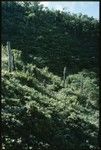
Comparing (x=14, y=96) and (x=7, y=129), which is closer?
(x=7, y=129)

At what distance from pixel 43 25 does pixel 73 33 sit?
14.7 feet

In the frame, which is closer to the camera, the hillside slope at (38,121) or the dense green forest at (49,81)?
the hillside slope at (38,121)

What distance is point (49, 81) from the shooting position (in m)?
28.1

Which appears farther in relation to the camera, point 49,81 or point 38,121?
point 49,81

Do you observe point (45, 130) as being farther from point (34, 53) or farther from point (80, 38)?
point (80, 38)

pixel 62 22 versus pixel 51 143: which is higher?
pixel 62 22

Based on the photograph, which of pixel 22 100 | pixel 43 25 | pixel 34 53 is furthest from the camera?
pixel 43 25

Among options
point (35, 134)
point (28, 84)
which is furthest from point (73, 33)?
point (35, 134)

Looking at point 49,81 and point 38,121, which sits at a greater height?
point 49,81

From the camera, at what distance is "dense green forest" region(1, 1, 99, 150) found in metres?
14.0

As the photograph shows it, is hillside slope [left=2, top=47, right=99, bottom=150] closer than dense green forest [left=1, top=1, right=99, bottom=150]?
Yes

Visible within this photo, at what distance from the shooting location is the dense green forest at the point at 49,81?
14.0 meters

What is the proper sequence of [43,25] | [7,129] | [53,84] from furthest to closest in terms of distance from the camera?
[43,25] → [53,84] → [7,129]

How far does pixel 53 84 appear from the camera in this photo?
26.7 meters
